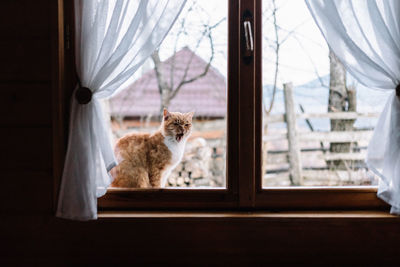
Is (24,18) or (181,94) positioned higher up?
(24,18)

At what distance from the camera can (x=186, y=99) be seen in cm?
166

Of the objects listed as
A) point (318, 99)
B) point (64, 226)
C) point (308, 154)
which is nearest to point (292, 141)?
point (308, 154)

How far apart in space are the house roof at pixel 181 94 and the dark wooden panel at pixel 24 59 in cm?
38

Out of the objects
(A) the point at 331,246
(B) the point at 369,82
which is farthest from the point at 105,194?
(B) the point at 369,82

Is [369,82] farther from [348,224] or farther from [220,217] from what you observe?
[220,217]

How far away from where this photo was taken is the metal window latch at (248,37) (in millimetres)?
1455

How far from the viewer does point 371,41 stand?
1.40 m

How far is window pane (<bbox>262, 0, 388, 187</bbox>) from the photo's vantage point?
1554 millimetres

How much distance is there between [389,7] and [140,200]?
4.60 feet

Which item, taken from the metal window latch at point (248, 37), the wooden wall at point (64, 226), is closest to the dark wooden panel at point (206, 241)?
the wooden wall at point (64, 226)

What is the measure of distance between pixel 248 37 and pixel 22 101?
104 centimetres

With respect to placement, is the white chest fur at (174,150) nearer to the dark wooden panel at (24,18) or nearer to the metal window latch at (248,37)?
the metal window latch at (248,37)

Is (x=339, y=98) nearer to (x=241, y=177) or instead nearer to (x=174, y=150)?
(x=241, y=177)

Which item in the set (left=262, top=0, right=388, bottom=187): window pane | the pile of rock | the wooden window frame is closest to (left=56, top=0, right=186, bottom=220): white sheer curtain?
the wooden window frame
